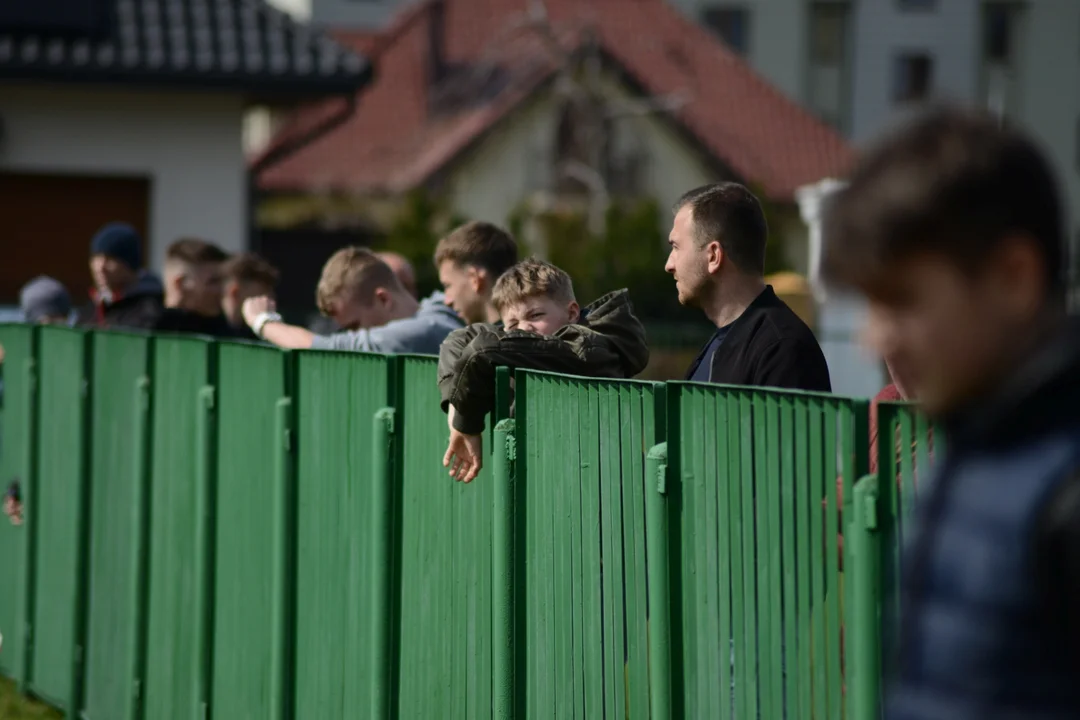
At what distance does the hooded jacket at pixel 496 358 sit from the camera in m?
5.10

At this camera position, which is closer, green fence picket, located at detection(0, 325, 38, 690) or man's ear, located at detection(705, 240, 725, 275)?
man's ear, located at detection(705, 240, 725, 275)

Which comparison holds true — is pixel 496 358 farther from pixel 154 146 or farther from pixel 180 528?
pixel 154 146

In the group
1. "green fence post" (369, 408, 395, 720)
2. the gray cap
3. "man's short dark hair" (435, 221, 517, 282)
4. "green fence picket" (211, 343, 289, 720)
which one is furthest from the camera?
the gray cap

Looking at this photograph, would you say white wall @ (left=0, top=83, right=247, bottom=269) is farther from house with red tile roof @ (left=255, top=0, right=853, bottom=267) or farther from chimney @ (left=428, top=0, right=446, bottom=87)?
chimney @ (left=428, top=0, right=446, bottom=87)

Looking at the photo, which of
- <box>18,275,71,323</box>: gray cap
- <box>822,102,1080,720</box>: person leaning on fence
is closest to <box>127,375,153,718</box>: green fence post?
<box>18,275,71,323</box>: gray cap

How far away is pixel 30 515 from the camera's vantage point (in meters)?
9.36

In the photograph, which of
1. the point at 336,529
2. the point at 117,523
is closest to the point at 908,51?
the point at 117,523

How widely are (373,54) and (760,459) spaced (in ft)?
168

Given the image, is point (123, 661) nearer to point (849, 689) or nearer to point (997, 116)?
point (849, 689)

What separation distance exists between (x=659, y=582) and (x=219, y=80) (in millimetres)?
13602

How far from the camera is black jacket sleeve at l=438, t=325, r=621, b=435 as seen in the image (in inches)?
201

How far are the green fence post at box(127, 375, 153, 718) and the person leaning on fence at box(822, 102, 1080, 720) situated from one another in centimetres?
611

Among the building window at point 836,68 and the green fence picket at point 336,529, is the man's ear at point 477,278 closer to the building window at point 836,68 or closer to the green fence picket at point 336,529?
the green fence picket at point 336,529

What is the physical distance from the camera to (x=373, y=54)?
53969 mm
